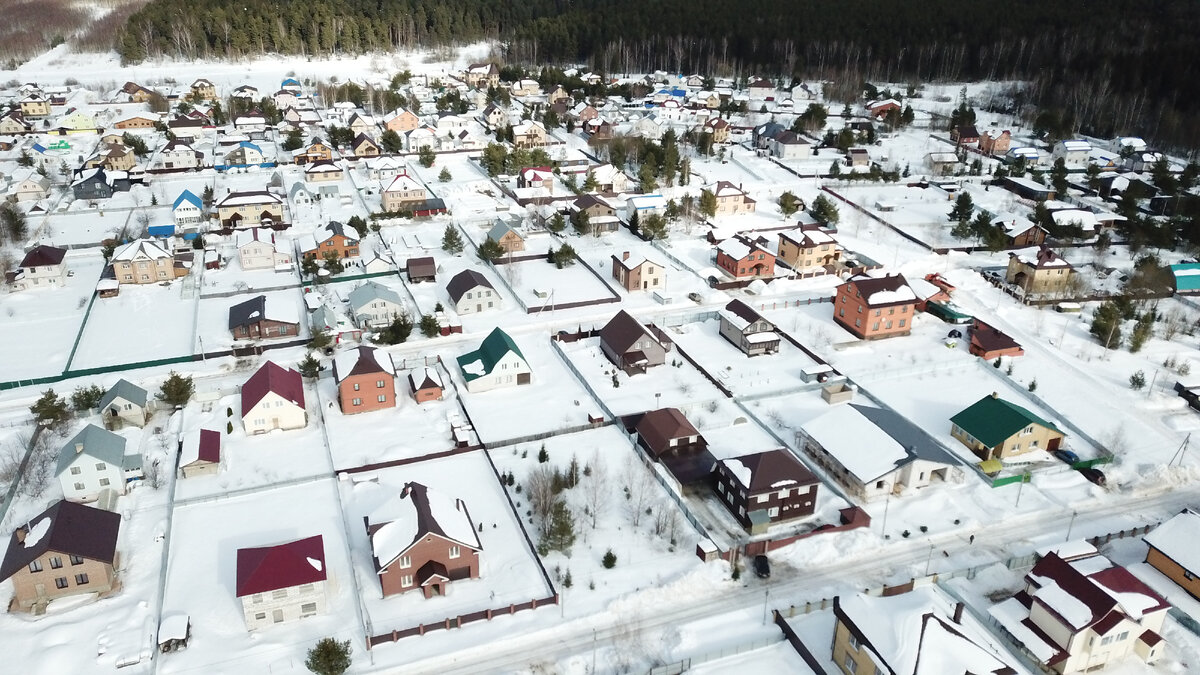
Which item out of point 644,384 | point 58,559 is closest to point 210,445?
point 58,559

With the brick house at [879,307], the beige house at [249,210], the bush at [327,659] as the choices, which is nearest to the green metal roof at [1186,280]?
the brick house at [879,307]

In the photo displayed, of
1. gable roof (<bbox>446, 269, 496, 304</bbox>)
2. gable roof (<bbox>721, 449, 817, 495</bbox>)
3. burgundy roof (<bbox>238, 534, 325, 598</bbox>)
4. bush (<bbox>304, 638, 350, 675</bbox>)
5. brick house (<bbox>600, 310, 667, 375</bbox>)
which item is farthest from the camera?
gable roof (<bbox>446, 269, 496, 304</bbox>)

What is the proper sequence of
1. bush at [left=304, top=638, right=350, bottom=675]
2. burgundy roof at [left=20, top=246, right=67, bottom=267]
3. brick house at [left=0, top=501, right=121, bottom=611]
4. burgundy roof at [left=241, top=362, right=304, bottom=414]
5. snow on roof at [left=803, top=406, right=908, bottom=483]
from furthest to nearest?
burgundy roof at [left=20, top=246, right=67, bottom=267], burgundy roof at [left=241, top=362, right=304, bottom=414], snow on roof at [left=803, top=406, right=908, bottom=483], brick house at [left=0, top=501, right=121, bottom=611], bush at [left=304, top=638, right=350, bottom=675]

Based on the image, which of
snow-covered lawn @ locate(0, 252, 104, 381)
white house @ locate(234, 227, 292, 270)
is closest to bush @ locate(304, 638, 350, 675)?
snow-covered lawn @ locate(0, 252, 104, 381)

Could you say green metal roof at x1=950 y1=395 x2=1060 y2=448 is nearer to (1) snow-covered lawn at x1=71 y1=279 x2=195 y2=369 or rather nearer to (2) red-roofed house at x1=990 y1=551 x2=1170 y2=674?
(2) red-roofed house at x1=990 y1=551 x2=1170 y2=674

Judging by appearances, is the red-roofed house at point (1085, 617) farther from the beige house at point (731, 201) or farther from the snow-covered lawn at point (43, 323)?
the beige house at point (731, 201)

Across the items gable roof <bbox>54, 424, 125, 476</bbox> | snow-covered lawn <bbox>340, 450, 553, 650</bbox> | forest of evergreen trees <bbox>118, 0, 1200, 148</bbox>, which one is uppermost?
forest of evergreen trees <bbox>118, 0, 1200, 148</bbox>

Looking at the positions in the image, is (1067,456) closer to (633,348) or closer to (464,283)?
(633,348)
